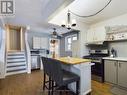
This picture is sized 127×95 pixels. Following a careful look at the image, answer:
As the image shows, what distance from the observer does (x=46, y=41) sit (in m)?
7.09

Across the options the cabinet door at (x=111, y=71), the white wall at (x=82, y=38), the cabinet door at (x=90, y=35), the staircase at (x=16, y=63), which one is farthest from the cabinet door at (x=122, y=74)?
the staircase at (x=16, y=63)

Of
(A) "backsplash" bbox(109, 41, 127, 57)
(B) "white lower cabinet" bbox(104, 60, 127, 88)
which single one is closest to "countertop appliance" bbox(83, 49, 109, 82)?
(B) "white lower cabinet" bbox(104, 60, 127, 88)

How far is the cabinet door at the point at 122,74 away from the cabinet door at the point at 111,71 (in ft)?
0.44

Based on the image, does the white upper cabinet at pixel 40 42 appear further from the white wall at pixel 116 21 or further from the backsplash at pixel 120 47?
the backsplash at pixel 120 47

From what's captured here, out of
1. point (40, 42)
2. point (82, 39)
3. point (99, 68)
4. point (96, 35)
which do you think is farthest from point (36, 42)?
point (99, 68)

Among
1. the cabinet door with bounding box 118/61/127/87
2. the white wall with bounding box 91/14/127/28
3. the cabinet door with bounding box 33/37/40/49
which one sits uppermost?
the white wall with bounding box 91/14/127/28

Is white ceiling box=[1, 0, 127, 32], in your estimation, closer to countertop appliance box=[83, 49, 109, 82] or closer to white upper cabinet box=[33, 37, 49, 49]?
countertop appliance box=[83, 49, 109, 82]

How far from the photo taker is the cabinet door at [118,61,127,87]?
9.69 ft

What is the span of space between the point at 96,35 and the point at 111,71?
157 cm

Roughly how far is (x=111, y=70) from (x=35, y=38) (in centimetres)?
492

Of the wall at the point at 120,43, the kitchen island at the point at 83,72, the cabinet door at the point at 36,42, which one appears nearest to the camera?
the kitchen island at the point at 83,72

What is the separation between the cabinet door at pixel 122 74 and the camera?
2953 millimetres

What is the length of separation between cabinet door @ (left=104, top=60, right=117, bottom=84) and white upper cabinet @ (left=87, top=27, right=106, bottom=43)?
38.8 inches

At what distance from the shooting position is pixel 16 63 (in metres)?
5.13
